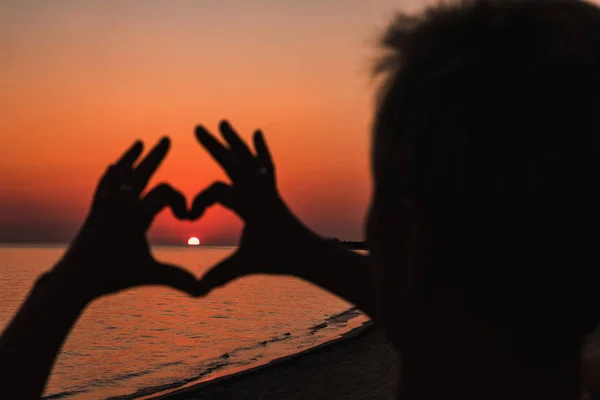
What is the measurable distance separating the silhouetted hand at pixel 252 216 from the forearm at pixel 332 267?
19 millimetres

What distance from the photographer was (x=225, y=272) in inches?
72.2

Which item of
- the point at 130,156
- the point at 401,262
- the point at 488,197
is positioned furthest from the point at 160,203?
the point at 488,197

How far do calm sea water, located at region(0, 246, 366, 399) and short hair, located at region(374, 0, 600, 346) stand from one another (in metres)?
13.8

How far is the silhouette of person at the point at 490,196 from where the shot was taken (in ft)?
3.11

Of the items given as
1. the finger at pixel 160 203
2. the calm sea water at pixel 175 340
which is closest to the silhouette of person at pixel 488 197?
the finger at pixel 160 203

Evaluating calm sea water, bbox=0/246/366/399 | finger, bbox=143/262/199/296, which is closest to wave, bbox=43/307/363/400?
calm sea water, bbox=0/246/366/399

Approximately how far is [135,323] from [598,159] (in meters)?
30.0

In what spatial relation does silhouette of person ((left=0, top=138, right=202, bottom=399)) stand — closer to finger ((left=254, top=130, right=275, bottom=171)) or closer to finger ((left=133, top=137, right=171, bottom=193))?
finger ((left=133, top=137, right=171, bottom=193))

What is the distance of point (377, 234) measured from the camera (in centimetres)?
113

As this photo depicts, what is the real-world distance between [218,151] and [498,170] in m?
1.11

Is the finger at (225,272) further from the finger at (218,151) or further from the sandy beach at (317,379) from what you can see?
the sandy beach at (317,379)

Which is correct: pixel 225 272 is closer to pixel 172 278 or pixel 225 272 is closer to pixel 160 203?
pixel 172 278

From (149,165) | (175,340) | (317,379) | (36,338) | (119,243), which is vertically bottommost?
(175,340)

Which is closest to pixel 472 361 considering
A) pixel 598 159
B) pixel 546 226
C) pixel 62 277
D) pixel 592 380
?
pixel 546 226
